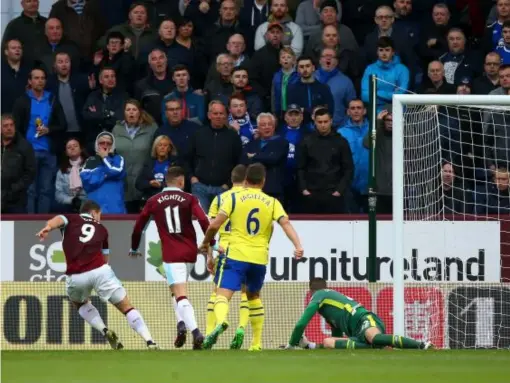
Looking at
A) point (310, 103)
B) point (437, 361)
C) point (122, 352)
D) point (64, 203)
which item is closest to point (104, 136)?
point (64, 203)

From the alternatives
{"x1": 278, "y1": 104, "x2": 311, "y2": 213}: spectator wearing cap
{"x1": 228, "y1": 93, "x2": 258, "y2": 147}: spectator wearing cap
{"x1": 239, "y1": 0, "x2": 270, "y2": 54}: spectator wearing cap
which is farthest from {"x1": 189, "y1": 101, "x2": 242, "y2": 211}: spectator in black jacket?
{"x1": 239, "y1": 0, "x2": 270, "y2": 54}: spectator wearing cap

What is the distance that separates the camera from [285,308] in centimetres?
1858

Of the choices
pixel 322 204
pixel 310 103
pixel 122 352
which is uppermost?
pixel 310 103

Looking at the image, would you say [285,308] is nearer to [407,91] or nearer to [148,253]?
[148,253]

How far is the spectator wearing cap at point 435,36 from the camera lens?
20.5m

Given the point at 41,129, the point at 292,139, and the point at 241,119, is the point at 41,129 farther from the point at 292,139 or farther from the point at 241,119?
the point at 292,139

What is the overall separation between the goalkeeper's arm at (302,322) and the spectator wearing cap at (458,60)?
17.8ft

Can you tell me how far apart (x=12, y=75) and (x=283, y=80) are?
3.71 m

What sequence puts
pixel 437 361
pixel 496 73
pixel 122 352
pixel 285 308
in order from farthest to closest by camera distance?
pixel 496 73 < pixel 285 308 < pixel 122 352 < pixel 437 361

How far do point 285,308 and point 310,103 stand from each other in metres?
2.92

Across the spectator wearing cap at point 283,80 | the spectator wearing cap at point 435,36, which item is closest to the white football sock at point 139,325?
the spectator wearing cap at point 283,80

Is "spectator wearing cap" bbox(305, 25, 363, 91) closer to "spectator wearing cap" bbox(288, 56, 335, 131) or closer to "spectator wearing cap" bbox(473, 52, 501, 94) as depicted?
"spectator wearing cap" bbox(288, 56, 335, 131)

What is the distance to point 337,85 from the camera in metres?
20.2

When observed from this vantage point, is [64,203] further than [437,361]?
Yes
